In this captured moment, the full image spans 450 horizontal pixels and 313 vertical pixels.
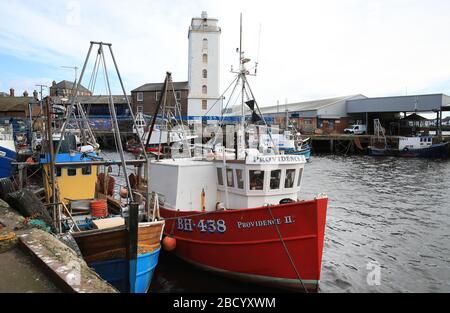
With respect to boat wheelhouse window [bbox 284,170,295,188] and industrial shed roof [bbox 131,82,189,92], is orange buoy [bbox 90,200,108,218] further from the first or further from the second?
industrial shed roof [bbox 131,82,189,92]

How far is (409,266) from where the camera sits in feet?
40.0

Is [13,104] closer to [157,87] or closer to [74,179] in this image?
[157,87]

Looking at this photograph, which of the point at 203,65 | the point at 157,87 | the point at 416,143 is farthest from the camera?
the point at 157,87

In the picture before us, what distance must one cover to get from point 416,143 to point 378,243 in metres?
39.2

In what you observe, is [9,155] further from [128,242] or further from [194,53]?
[194,53]

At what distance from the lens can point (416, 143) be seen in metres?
48.3

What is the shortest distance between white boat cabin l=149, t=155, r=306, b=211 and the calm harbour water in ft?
7.26

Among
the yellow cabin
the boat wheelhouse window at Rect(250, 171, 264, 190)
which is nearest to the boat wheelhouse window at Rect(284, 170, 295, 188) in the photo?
the boat wheelhouse window at Rect(250, 171, 264, 190)

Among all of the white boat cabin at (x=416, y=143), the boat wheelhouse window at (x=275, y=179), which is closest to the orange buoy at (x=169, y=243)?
the boat wheelhouse window at (x=275, y=179)

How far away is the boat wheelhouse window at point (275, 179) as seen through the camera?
10.6 metres

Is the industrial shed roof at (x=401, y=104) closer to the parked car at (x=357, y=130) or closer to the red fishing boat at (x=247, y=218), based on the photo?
the parked car at (x=357, y=130)

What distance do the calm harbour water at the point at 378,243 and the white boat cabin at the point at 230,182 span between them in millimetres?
2214

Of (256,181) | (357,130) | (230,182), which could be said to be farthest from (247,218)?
(357,130)
